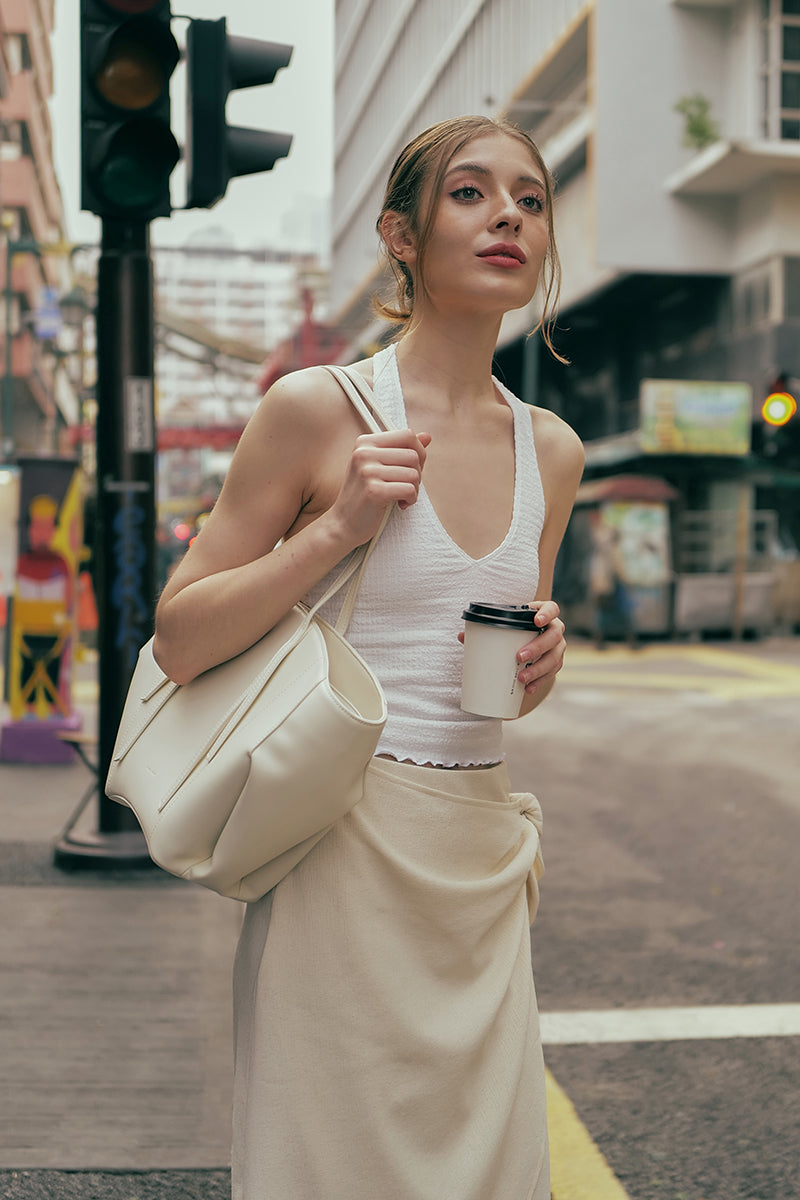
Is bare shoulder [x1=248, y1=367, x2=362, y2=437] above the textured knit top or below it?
above

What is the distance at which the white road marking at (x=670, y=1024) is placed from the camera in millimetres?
4047

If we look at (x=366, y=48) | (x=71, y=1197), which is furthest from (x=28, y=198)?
(x=71, y=1197)

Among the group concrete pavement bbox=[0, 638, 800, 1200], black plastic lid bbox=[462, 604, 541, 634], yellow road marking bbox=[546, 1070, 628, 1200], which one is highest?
black plastic lid bbox=[462, 604, 541, 634]

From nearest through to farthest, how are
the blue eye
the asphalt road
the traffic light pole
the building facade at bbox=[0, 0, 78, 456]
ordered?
→ the blue eye
the asphalt road
the traffic light pole
the building facade at bbox=[0, 0, 78, 456]

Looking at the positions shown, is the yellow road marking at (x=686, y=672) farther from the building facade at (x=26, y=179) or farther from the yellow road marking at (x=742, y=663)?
the building facade at (x=26, y=179)

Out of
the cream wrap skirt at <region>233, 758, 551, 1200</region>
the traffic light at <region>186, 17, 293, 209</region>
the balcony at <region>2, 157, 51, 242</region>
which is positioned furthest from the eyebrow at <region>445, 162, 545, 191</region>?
the balcony at <region>2, 157, 51, 242</region>

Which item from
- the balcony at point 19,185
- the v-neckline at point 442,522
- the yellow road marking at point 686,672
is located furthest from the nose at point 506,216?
the balcony at point 19,185

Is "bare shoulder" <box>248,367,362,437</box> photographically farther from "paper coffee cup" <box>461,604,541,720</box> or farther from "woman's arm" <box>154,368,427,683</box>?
"paper coffee cup" <box>461,604,541,720</box>

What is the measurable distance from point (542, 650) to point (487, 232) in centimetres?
58

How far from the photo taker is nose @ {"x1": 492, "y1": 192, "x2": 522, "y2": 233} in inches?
71.2

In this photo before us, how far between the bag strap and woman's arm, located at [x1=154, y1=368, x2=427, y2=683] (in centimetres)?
2

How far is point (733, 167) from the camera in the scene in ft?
77.5

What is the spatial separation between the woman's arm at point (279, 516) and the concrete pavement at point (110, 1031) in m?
1.72

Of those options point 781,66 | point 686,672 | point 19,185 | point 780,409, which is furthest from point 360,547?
point 19,185
